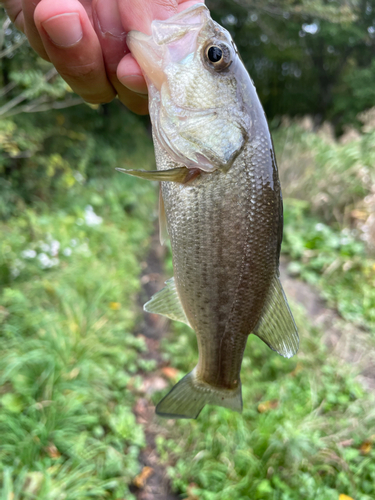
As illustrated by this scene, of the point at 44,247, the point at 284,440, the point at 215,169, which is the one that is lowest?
the point at 284,440

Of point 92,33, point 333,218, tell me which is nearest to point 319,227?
point 333,218

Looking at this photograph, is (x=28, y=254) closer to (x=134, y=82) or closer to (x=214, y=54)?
(x=134, y=82)

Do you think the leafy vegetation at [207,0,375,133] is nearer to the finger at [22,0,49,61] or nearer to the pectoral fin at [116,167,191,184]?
the finger at [22,0,49,61]

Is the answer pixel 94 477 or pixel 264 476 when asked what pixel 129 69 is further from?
pixel 264 476

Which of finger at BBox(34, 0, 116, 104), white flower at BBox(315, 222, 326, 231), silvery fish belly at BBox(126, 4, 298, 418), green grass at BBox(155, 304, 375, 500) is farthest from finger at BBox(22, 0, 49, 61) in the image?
white flower at BBox(315, 222, 326, 231)

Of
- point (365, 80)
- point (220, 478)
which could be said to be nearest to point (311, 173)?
point (220, 478)
